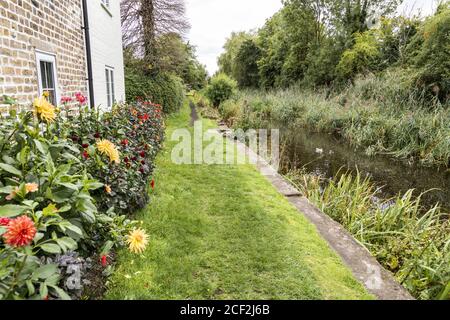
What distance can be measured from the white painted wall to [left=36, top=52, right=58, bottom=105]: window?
1854mm

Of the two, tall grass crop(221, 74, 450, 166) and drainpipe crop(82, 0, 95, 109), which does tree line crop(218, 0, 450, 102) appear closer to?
tall grass crop(221, 74, 450, 166)

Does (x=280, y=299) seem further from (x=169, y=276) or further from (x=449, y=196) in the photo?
(x=449, y=196)

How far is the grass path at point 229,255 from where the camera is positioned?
2430 millimetres

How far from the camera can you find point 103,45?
7410 millimetres

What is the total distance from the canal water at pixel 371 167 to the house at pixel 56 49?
484 cm

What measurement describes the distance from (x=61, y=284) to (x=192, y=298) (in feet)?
3.43

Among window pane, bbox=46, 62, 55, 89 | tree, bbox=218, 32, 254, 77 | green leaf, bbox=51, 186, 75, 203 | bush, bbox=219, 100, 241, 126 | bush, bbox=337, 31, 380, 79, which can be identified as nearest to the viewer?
green leaf, bbox=51, 186, 75, 203

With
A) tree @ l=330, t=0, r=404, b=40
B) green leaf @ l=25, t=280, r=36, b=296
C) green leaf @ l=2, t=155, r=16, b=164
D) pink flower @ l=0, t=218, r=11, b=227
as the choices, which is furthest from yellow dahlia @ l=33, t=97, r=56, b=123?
tree @ l=330, t=0, r=404, b=40

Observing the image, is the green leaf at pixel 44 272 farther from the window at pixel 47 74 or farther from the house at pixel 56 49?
the window at pixel 47 74

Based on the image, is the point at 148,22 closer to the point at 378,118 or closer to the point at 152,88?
the point at 152,88

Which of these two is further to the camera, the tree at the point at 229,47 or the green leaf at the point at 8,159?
the tree at the point at 229,47

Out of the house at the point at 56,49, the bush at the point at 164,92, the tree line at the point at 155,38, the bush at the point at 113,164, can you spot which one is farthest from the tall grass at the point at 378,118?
the bush at the point at 113,164

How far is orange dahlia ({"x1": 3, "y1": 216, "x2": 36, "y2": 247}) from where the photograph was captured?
47.9 inches

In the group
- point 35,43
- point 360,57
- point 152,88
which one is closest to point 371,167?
point 35,43
